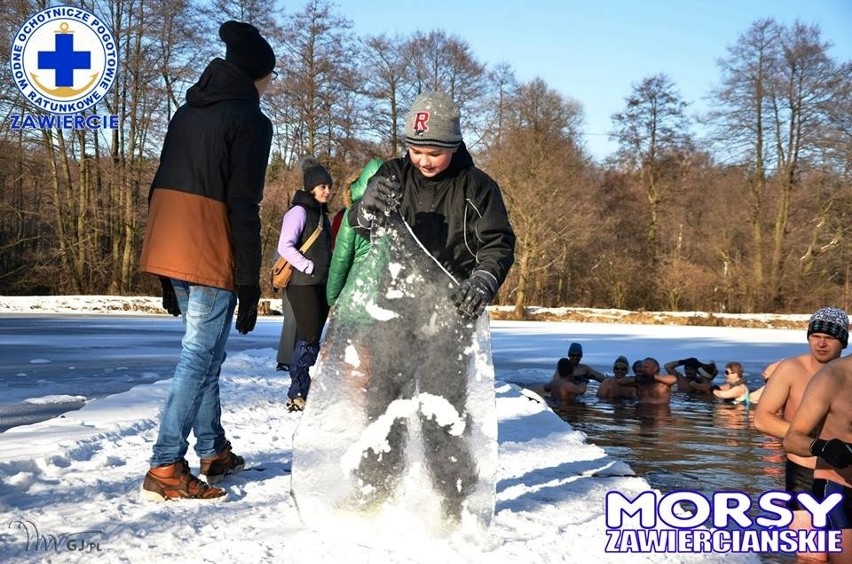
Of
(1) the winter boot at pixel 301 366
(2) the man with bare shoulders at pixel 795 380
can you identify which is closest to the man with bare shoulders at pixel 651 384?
(1) the winter boot at pixel 301 366

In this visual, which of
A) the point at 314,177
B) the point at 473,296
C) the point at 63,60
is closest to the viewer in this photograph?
the point at 473,296

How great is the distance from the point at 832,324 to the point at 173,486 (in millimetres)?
3107

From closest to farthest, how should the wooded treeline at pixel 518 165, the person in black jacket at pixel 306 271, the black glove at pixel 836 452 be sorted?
the black glove at pixel 836 452 → the person in black jacket at pixel 306 271 → the wooded treeline at pixel 518 165

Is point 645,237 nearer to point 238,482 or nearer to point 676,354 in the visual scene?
point 676,354

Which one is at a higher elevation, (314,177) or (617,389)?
(314,177)

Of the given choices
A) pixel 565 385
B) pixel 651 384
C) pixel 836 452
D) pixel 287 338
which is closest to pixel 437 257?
pixel 836 452

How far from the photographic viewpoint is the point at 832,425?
328 cm

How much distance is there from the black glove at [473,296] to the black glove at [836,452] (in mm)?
1505

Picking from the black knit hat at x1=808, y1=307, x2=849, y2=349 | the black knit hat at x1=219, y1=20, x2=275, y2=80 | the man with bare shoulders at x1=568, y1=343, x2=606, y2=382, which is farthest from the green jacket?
the man with bare shoulders at x1=568, y1=343, x2=606, y2=382

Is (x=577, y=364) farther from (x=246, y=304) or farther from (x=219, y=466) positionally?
(x=246, y=304)

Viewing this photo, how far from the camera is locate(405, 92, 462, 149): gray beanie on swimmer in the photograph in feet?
10.1

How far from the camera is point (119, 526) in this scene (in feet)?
9.07

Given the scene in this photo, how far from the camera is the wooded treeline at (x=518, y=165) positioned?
91.9 ft

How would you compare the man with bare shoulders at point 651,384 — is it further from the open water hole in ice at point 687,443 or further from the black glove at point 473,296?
the black glove at point 473,296
